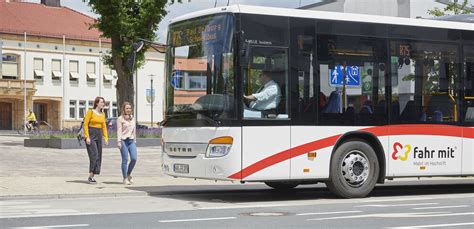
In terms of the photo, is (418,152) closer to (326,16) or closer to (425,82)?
(425,82)

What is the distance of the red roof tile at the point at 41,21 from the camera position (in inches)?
3219

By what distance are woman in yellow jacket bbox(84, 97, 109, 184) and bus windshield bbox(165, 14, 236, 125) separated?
10.4 feet

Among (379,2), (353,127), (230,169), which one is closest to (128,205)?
(230,169)

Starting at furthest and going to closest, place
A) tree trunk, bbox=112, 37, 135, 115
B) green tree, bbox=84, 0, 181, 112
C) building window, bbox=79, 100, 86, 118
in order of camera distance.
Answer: building window, bbox=79, 100, 86, 118
tree trunk, bbox=112, 37, 135, 115
green tree, bbox=84, 0, 181, 112

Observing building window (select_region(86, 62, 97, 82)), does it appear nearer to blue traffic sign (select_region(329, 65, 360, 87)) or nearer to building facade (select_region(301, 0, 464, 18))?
building facade (select_region(301, 0, 464, 18))

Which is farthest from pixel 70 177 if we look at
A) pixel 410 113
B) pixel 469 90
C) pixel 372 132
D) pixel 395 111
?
pixel 469 90

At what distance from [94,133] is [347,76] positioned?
238 inches

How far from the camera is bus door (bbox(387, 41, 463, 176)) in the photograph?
16.3m

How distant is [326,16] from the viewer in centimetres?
1569

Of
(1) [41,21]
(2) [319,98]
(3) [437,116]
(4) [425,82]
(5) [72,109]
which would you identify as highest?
(1) [41,21]

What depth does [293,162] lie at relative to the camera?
15141mm

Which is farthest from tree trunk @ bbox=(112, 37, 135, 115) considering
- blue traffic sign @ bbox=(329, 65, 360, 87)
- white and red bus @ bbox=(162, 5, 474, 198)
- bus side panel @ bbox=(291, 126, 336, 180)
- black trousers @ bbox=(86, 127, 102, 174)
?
bus side panel @ bbox=(291, 126, 336, 180)

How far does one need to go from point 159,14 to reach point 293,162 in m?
26.9

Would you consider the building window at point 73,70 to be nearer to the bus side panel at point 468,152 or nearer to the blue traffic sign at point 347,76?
the bus side panel at point 468,152
